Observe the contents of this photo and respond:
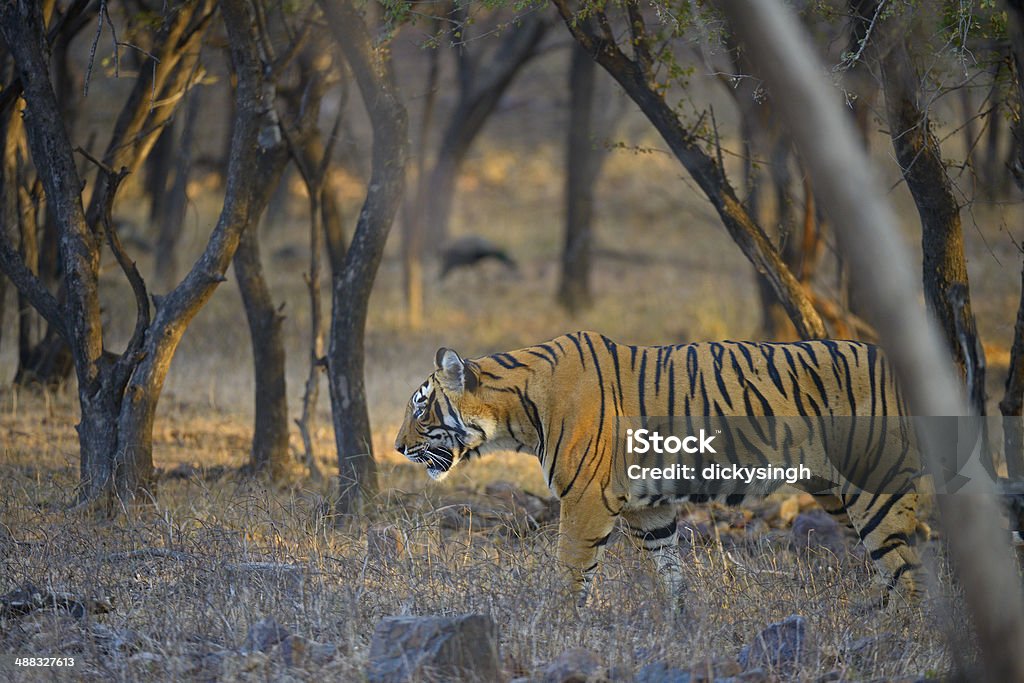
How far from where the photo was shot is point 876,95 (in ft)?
31.4

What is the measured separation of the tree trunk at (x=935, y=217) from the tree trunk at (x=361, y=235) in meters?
3.22

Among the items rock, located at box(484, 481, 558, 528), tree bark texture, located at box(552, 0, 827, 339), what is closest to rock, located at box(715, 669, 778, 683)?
rock, located at box(484, 481, 558, 528)

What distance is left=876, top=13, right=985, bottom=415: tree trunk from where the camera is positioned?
6773 mm

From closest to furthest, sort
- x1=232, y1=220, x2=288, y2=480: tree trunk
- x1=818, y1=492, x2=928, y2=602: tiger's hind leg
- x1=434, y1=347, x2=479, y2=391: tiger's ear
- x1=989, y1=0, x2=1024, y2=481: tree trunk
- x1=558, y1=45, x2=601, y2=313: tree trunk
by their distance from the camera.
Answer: x1=818, y1=492, x2=928, y2=602: tiger's hind leg < x1=434, y1=347, x2=479, y2=391: tiger's ear < x1=989, y1=0, x2=1024, y2=481: tree trunk < x1=232, y1=220, x2=288, y2=480: tree trunk < x1=558, y1=45, x2=601, y2=313: tree trunk

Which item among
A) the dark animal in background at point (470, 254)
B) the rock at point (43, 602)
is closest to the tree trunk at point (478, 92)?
the dark animal in background at point (470, 254)

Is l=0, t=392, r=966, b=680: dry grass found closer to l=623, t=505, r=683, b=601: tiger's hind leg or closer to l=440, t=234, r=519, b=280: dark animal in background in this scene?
l=623, t=505, r=683, b=601: tiger's hind leg

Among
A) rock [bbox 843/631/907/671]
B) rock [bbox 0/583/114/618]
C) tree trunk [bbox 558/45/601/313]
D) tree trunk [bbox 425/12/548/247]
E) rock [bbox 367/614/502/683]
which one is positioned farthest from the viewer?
tree trunk [bbox 558/45/601/313]

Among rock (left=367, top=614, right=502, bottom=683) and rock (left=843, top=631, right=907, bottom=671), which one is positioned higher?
rock (left=367, top=614, right=502, bottom=683)

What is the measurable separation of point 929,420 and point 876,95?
21.6 ft

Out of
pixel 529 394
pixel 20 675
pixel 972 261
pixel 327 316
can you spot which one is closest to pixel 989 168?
pixel 972 261

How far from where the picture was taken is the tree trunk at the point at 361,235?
8.08 meters

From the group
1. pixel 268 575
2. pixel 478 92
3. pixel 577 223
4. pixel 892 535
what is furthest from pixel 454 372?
pixel 577 223

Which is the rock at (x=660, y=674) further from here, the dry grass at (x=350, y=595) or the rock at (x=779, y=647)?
→ the rock at (x=779, y=647)

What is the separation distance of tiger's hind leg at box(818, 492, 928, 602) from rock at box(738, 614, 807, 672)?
4.44ft
